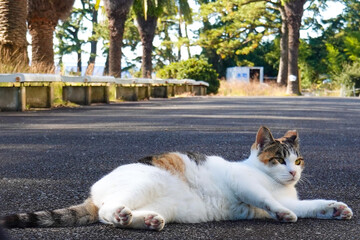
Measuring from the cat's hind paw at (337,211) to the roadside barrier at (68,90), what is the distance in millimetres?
10025

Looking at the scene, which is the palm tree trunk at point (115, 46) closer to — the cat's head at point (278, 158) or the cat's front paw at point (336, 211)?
the cat's head at point (278, 158)

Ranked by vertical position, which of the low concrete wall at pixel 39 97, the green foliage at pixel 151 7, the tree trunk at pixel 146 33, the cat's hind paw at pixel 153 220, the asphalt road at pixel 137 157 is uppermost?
the green foliage at pixel 151 7

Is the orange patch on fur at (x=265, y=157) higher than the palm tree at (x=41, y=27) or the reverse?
the reverse

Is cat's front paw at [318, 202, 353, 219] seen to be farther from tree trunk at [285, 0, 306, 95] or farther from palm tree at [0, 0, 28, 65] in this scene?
tree trunk at [285, 0, 306, 95]

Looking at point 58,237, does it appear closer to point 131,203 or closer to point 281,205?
point 131,203

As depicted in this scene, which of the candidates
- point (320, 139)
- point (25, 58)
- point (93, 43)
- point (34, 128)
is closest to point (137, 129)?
point (34, 128)

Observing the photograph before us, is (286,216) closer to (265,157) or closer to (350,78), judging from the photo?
(265,157)

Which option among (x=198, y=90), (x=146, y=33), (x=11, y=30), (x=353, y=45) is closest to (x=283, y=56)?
(x=353, y=45)

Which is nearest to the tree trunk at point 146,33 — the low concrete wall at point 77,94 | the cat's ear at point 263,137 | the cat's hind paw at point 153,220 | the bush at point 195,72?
the bush at point 195,72

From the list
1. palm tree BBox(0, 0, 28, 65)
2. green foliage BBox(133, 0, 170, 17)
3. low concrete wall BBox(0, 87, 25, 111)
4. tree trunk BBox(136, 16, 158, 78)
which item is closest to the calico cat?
low concrete wall BBox(0, 87, 25, 111)

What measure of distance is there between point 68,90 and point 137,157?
455 inches

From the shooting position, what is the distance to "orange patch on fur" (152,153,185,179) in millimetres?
3528

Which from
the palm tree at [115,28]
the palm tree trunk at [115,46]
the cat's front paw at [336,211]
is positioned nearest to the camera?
the cat's front paw at [336,211]

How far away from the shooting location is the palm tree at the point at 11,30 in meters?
16.3
